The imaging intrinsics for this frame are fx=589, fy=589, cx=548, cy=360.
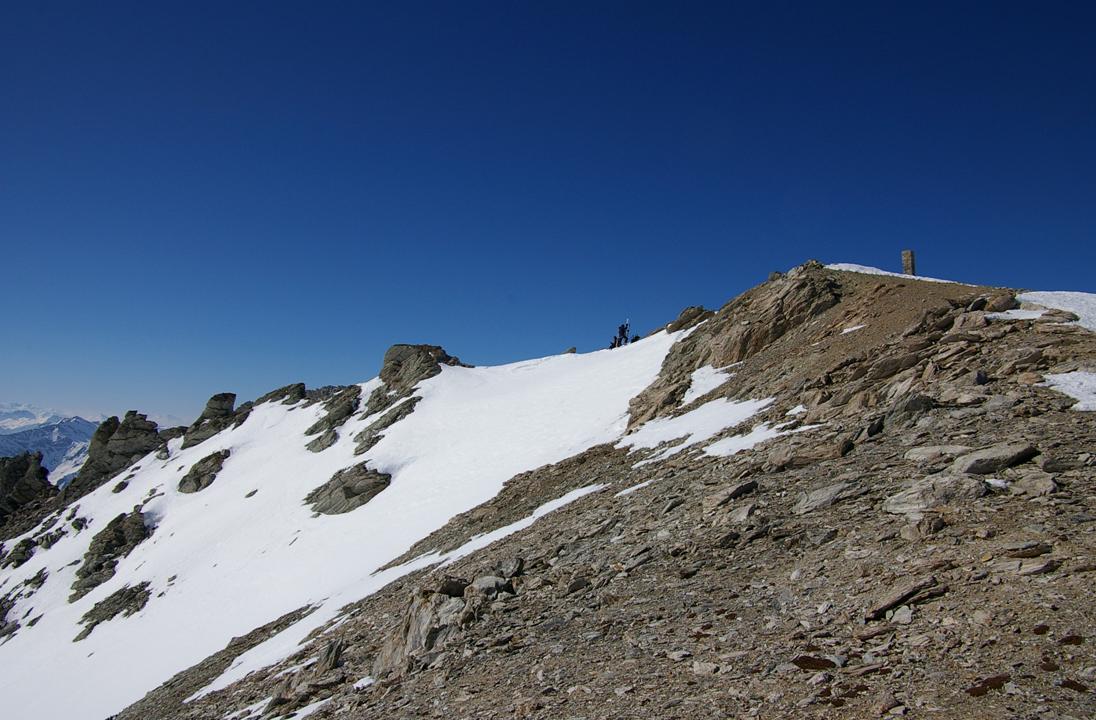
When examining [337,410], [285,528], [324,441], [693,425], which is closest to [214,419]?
[337,410]

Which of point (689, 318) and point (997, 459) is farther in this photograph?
point (689, 318)

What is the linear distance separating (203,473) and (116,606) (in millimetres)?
21924

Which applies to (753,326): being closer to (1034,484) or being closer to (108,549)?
(1034,484)

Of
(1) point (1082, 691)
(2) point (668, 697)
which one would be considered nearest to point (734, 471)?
(2) point (668, 697)

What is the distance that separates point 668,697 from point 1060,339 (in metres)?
17.0

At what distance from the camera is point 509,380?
2650 inches

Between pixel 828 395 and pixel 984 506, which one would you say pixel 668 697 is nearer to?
pixel 984 506

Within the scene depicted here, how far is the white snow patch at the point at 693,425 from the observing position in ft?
79.6

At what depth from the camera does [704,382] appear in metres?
34.2

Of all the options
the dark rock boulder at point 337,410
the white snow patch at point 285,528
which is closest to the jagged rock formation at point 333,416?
the dark rock boulder at point 337,410

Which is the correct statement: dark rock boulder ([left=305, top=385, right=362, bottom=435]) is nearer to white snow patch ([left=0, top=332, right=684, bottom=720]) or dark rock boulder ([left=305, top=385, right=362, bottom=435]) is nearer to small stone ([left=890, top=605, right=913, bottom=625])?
white snow patch ([left=0, top=332, right=684, bottom=720])

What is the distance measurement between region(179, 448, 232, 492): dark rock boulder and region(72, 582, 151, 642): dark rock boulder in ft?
58.0

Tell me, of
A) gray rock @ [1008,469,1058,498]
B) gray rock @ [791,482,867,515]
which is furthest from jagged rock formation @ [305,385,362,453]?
gray rock @ [1008,469,1058,498]

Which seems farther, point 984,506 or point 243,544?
point 243,544
